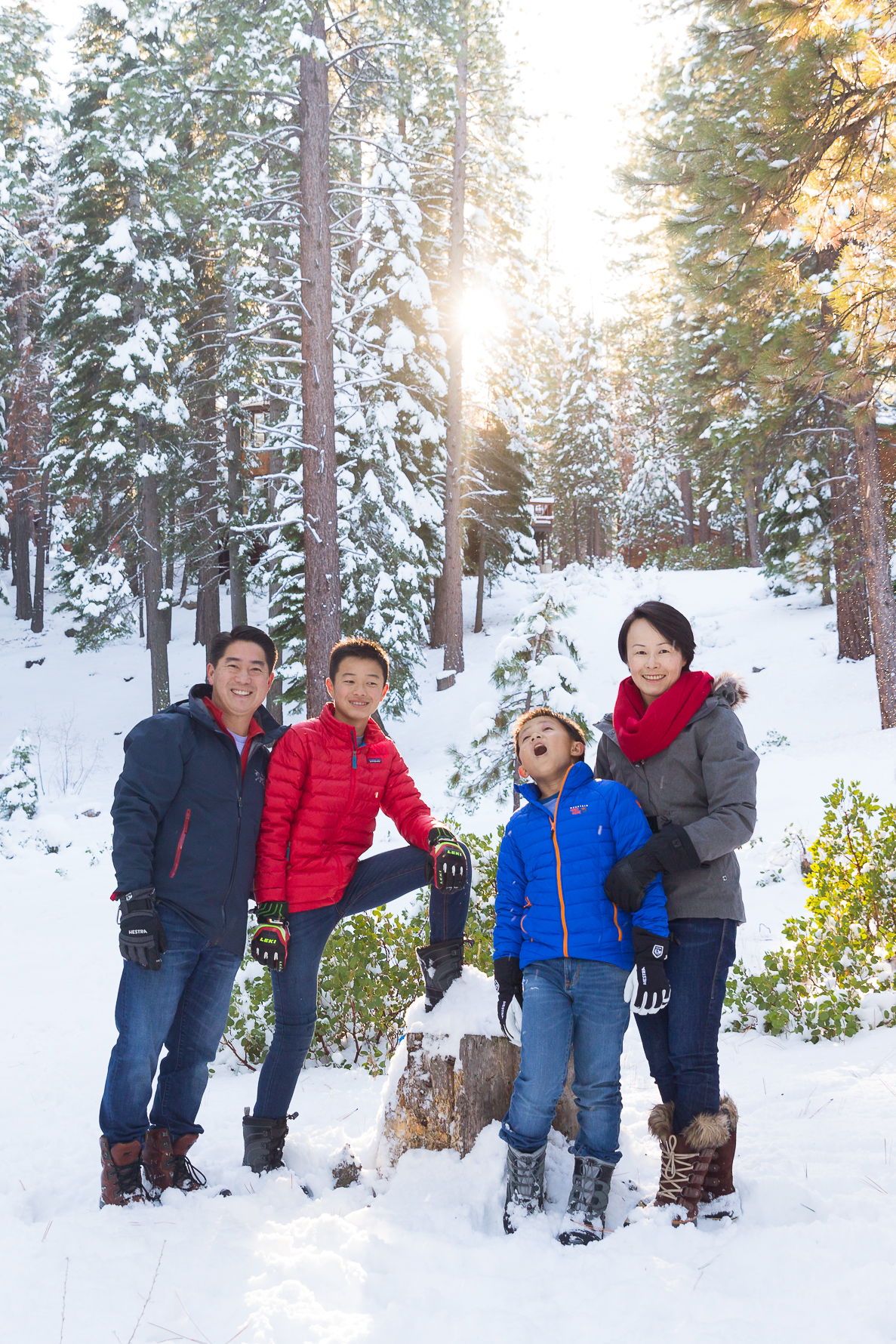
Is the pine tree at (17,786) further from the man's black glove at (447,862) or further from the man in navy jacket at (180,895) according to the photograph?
the man's black glove at (447,862)

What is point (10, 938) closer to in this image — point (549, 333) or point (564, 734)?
point (564, 734)

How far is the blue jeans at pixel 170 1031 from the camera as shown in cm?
317

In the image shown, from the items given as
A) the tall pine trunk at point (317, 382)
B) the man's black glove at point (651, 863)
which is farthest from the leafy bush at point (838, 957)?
the tall pine trunk at point (317, 382)

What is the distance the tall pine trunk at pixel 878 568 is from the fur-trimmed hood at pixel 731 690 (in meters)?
9.45

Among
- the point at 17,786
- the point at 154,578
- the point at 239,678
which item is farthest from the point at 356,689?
the point at 154,578

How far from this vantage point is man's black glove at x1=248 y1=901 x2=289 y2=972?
3.29 meters

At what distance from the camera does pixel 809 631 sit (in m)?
18.0

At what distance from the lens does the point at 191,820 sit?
10.8ft

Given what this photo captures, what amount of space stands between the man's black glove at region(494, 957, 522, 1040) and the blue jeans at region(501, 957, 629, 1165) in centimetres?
11

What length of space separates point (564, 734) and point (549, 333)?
16189 mm

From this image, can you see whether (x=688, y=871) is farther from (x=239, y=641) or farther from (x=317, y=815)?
(x=239, y=641)

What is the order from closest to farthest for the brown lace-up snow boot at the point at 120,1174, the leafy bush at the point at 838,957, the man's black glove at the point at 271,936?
1. the brown lace-up snow boot at the point at 120,1174
2. the man's black glove at the point at 271,936
3. the leafy bush at the point at 838,957

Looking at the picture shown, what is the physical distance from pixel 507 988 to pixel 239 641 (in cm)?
181

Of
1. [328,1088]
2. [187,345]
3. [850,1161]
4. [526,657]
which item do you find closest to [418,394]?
[187,345]
